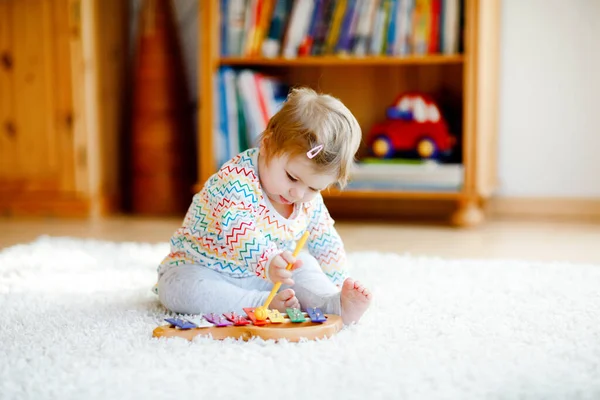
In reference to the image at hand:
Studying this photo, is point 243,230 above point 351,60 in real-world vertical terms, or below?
below

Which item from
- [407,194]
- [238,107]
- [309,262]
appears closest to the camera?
[309,262]

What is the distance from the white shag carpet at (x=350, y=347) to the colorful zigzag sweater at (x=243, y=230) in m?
0.10

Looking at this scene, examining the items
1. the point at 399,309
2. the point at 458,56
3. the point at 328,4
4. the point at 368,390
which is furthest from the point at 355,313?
the point at 328,4

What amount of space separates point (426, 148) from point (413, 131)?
0.07m

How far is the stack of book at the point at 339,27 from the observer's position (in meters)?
2.01

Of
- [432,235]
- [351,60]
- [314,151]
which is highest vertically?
[351,60]

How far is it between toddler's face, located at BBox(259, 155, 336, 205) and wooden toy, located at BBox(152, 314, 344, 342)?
0.19 m

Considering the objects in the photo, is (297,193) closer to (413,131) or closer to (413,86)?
(413,131)

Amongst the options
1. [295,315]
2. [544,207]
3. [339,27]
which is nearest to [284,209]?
[295,315]

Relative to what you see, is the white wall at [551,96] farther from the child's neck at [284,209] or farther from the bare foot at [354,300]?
the bare foot at [354,300]

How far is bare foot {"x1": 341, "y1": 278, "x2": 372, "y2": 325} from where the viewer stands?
0.94 meters

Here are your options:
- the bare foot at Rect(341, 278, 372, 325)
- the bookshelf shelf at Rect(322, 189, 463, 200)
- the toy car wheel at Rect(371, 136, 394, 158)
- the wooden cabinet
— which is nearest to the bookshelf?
the bookshelf shelf at Rect(322, 189, 463, 200)

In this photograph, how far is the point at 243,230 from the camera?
992mm

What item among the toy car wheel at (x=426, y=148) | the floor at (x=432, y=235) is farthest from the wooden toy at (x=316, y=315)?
the toy car wheel at (x=426, y=148)
